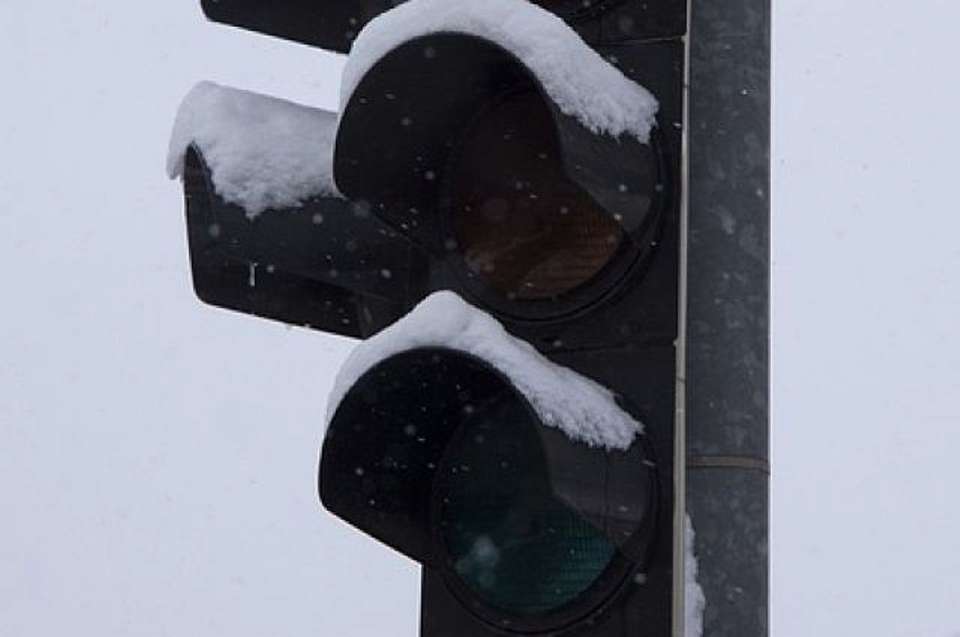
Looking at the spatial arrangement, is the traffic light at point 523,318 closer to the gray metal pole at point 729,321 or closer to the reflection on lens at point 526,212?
the reflection on lens at point 526,212

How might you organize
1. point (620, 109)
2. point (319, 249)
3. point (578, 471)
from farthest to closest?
point (319, 249)
point (620, 109)
point (578, 471)

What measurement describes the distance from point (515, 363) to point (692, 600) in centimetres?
48

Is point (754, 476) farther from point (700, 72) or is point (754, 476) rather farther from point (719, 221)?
point (700, 72)

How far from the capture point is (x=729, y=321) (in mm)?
2932

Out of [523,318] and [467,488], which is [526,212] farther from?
[467,488]

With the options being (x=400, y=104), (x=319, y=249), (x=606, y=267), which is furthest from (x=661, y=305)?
(x=319, y=249)

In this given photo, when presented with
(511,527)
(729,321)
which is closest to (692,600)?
(511,527)

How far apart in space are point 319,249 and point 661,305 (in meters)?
0.67

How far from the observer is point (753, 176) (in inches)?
119

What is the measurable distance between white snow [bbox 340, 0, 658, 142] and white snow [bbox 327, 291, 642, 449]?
30 cm

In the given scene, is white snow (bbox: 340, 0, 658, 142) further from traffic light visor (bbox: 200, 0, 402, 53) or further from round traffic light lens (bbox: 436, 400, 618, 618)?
traffic light visor (bbox: 200, 0, 402, 53)

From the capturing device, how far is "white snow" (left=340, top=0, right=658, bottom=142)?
268cm

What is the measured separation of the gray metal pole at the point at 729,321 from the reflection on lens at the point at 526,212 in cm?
17

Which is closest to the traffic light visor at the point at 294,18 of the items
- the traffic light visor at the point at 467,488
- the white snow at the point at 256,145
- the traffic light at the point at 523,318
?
the white snow at the point at 256,145
